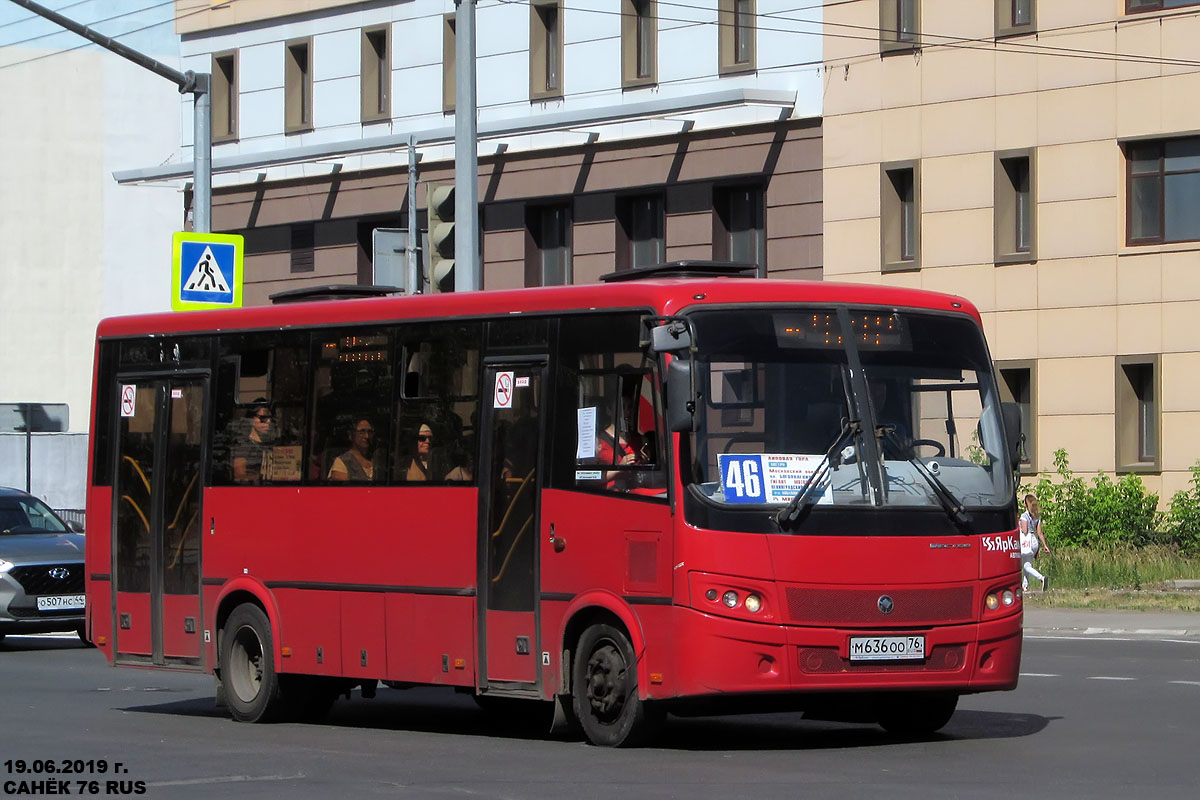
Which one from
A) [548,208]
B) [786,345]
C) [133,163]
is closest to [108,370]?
[786,345]

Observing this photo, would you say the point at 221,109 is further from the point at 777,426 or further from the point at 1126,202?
the point at 777,426

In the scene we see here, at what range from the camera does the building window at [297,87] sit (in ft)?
152

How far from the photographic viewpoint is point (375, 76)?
45031mm

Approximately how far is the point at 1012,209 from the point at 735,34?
232 inches

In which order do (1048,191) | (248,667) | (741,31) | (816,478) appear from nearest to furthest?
(816,478), (248,667), (1048,191), (741,31)

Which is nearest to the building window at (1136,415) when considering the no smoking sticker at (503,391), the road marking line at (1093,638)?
the road marking line at (1093,638)

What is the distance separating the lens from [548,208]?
4259cm

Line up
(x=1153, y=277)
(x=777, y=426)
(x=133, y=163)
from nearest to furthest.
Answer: (x=777, y=426) → (x=1153, y=277) → (x=133, y=163)

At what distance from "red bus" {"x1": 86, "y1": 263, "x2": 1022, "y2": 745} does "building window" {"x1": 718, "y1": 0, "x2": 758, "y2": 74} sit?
23.0 metres

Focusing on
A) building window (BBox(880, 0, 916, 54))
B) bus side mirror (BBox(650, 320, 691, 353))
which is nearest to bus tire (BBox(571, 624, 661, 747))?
bus side mirror (BBox(650, 320, 691, 353))

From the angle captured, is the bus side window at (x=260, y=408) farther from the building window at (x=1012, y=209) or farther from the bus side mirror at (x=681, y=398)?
the building window at (x=1012, y=209)

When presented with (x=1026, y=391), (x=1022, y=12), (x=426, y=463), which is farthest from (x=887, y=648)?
(x=1022, y=12)

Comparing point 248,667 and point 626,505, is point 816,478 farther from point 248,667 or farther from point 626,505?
point 248,667

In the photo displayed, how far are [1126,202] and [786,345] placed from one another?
22.7m
